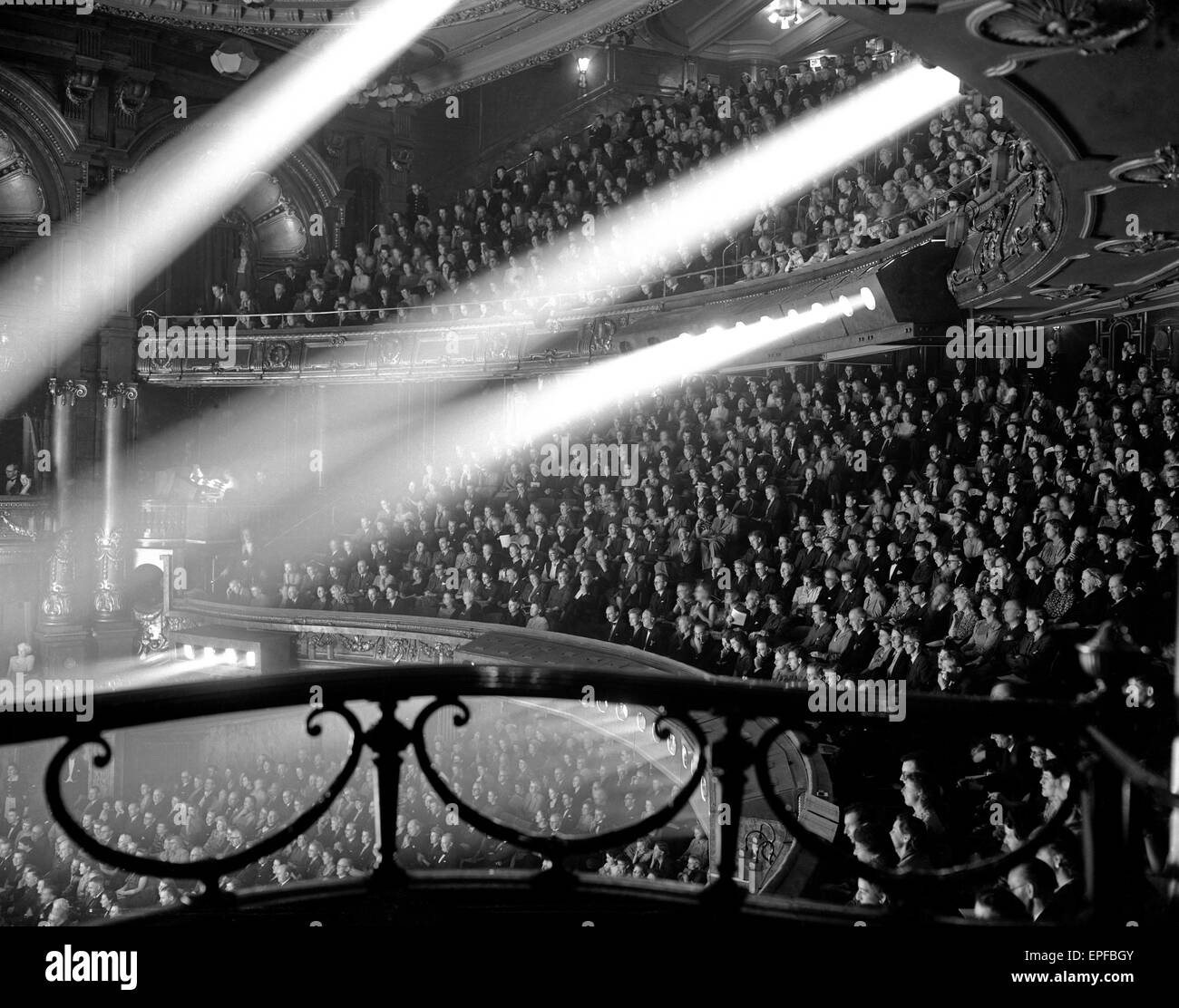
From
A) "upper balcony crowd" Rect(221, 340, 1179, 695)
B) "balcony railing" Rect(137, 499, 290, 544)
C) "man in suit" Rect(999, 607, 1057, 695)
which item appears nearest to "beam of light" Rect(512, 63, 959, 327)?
"upper balcony crowd" Rect(221, 340, 1179, 695)

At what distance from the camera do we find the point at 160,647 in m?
18.3

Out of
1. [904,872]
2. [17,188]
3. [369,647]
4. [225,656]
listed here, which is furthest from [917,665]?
[17,188]

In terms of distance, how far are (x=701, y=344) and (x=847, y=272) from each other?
135 inches

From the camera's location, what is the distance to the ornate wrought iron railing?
210 cm

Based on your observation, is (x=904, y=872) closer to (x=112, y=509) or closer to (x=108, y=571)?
(x=108, y=571)

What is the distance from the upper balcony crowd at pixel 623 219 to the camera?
12055 mm

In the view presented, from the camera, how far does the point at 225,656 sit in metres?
16.8

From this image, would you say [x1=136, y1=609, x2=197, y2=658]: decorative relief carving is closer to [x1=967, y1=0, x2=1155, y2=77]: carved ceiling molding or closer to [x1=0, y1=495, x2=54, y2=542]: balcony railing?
[x1=0, y1=495, x2=54, y2=542]: balcony railing

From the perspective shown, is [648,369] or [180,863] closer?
[180,863]

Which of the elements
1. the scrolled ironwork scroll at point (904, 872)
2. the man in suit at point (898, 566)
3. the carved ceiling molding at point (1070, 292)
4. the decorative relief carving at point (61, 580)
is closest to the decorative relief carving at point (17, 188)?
the decorative relief carving at point (61, 580)

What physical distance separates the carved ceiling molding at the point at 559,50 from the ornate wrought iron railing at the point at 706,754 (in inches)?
685

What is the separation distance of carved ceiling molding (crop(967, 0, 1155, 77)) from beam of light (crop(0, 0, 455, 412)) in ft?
55.9

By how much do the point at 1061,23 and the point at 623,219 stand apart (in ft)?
42.3

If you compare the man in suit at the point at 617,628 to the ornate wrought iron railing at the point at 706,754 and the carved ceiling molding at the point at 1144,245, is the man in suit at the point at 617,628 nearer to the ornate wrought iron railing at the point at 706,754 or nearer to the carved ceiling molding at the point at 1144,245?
the carved ceiling molding at the point at 1144,245
